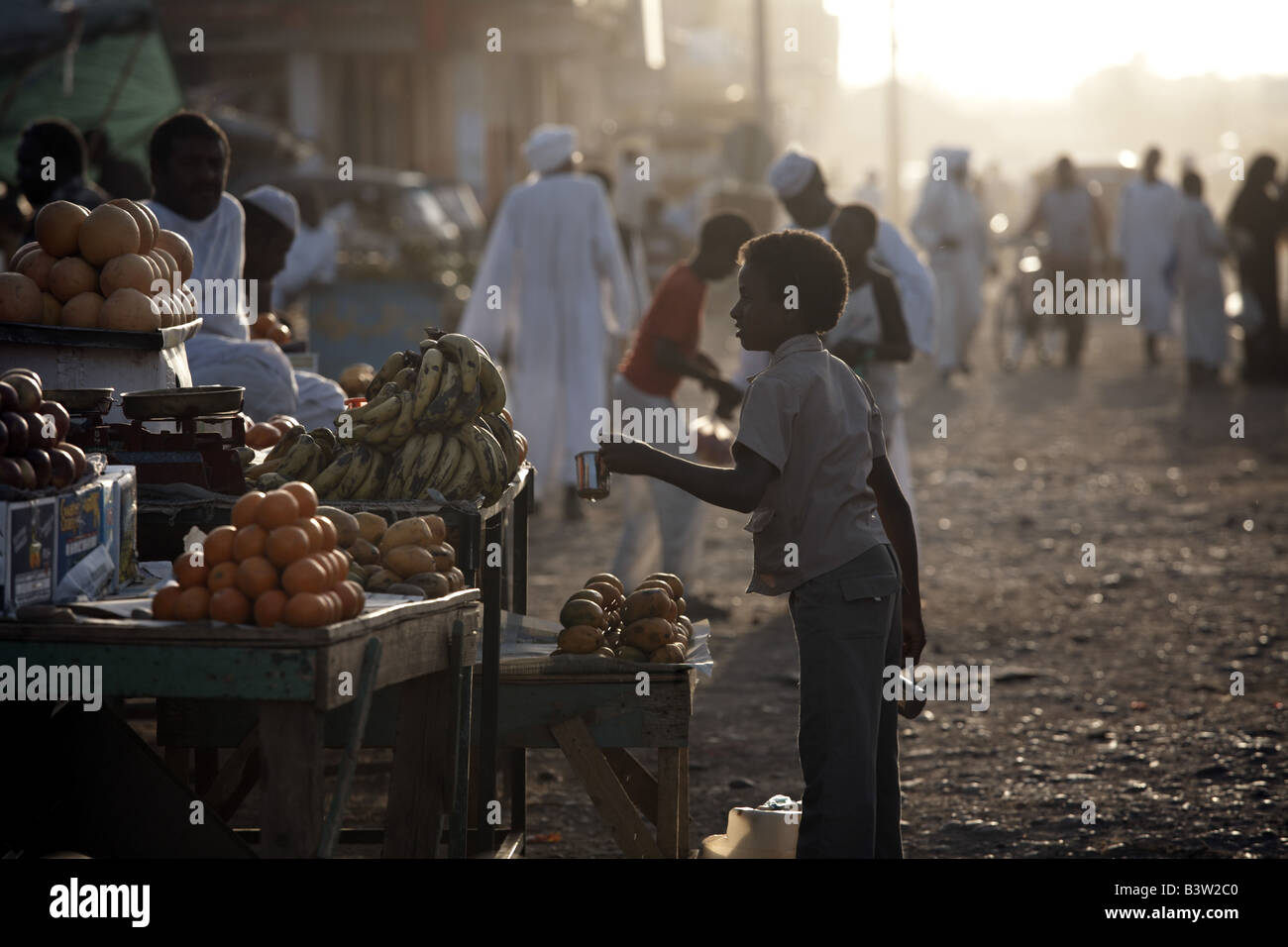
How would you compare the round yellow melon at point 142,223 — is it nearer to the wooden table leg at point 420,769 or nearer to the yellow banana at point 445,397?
the yellow banana at point 445,397

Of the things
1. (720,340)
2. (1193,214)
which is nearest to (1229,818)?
(1193,214)

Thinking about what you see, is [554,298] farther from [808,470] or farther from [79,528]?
[79,528]

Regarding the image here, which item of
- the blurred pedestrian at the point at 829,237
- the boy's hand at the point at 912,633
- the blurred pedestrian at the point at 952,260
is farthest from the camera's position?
the blurred pedestrian at the point at 952,260

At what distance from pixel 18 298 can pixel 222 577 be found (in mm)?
1406

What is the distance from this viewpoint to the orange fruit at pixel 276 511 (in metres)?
3.41

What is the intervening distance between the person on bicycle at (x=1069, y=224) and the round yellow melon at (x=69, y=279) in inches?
572

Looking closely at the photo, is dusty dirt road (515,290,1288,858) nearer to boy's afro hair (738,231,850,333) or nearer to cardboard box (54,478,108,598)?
boy's afro hair (738,231,850,333)

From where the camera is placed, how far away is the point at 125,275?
14.5ft

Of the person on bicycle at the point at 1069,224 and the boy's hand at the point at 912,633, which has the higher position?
the person on bicycle at the point at 1069,224

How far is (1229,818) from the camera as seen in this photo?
5305mm

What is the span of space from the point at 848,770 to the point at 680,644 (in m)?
0.78

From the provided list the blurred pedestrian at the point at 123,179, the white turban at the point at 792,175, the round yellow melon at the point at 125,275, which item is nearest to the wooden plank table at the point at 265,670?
the round yellow melon at the point at 125,275

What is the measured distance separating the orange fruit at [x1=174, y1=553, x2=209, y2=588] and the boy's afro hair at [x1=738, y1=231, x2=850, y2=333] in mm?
1389
